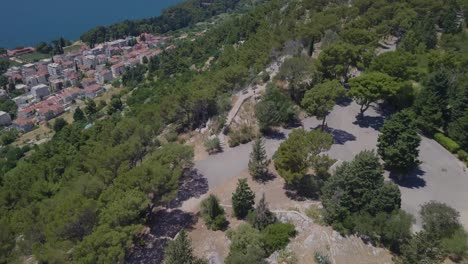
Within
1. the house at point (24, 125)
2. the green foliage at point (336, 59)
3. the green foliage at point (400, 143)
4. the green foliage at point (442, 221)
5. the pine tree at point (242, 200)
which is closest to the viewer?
the green foliage at point (442, 221)

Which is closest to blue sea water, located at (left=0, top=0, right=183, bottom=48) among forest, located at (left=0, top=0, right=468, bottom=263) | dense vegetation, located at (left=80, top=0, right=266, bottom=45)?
dense vegetation, located at (left=80, top=0, right=266, bottom=45)

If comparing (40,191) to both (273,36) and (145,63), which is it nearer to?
(273,36)

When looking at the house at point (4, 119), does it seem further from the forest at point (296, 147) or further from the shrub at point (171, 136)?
the shrub at point (171, 136)

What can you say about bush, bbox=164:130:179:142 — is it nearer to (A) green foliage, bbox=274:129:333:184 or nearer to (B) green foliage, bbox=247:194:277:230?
(A) green foliage, bbox=274:129:333:184

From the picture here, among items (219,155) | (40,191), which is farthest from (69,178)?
(219,155)

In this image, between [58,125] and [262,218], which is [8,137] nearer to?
[58,125]

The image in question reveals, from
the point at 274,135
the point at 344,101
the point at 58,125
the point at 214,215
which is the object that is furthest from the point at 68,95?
the point at 214,215

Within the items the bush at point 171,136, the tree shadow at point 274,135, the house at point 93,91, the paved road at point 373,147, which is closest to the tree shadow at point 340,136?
the paved road at point 373,147
